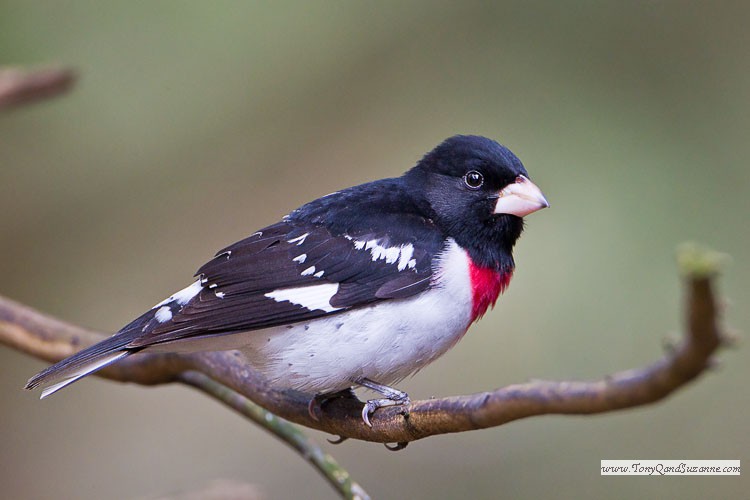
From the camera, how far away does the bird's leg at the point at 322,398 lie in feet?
8.82

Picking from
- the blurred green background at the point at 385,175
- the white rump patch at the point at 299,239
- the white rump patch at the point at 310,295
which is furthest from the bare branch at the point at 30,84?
the blurred green background at the point at 385,175

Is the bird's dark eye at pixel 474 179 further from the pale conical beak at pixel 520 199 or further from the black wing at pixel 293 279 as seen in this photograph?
the black wing at pixel 293 279

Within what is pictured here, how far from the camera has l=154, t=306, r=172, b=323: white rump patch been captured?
2.64m

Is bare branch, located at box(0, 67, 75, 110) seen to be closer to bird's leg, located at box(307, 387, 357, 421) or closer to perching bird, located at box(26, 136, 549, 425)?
perching bird, located at box(26, 136, 549, 425)

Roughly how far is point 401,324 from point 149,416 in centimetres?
314

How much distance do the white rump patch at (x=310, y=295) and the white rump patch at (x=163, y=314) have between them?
299mm

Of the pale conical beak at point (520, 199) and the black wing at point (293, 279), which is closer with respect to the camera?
the black wing at point (293, 279)

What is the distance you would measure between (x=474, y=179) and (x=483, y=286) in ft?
1.23

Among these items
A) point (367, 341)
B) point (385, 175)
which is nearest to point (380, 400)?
point (367, 341)

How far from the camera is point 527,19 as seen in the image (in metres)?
5.36

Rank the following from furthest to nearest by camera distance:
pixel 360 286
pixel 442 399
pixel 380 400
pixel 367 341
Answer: pixel 360 286 → pixel 367 341 → pixel 380 400 → pixel 442 399

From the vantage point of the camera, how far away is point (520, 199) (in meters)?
2.85

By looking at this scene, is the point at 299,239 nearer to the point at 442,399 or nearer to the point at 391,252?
the point at 391,252

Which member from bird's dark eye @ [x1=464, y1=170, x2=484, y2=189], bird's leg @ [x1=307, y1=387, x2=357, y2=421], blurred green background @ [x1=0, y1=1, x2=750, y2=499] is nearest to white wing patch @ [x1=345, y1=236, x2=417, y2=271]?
bird's dark eye @ [x1=464, y1=170, x2=484, y2=189]
